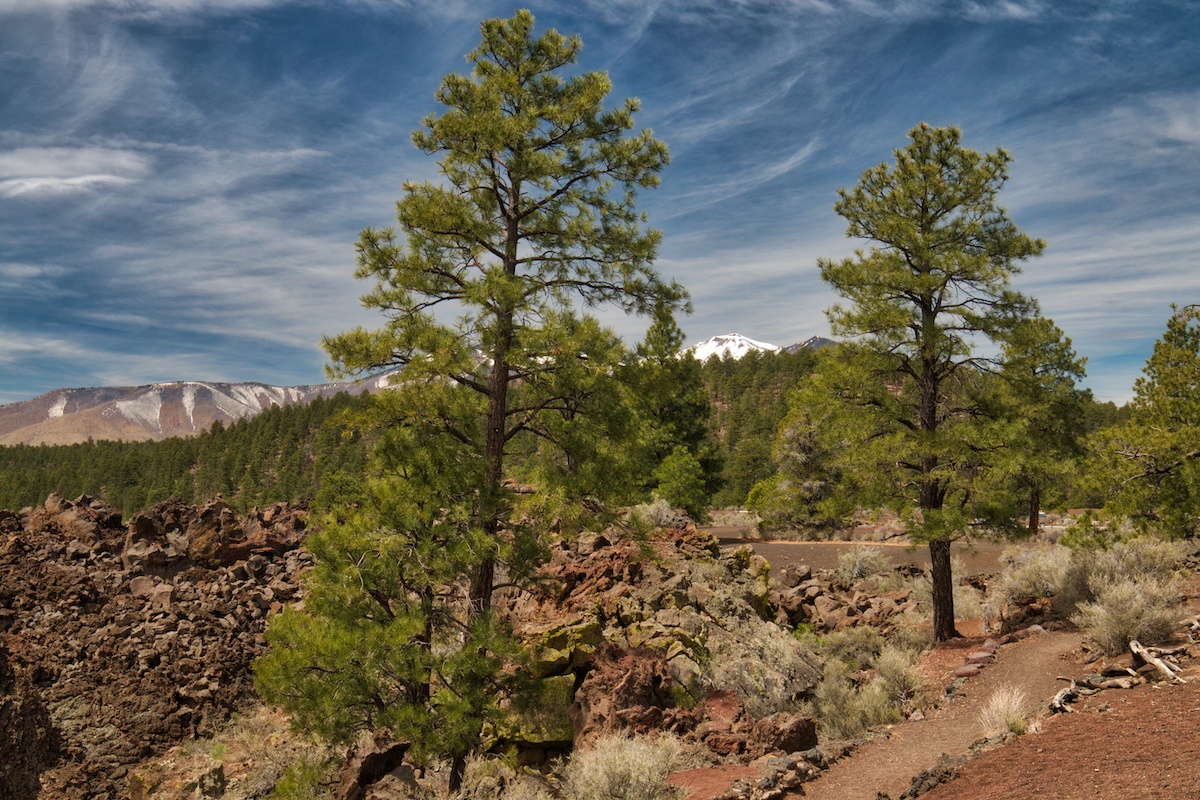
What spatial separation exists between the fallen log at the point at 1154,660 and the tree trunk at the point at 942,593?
4.47m

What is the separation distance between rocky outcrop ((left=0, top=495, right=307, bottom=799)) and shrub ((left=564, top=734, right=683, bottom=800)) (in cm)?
864

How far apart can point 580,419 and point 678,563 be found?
7356mm

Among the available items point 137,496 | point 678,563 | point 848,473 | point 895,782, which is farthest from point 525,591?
point 137,496

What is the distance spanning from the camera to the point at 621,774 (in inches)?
316

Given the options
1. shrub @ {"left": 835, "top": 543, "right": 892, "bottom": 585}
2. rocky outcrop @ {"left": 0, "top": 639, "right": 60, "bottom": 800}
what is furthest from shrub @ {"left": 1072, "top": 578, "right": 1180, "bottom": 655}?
rocky outcrop @ {"left": 0, "top": 639, "right": 60, "bottom": 800}

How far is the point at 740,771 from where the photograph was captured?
29.4 feet

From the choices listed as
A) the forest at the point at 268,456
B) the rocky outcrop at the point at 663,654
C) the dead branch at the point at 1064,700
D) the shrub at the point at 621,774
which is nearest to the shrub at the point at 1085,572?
the dead branch at the point at 1064,700

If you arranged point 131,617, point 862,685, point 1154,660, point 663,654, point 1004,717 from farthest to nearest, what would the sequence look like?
point 131,617
point 862,685
point 663,654
point 1154,660
point 1004,717

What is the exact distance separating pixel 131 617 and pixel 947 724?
16.1m

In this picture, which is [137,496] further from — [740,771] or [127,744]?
[740,771]

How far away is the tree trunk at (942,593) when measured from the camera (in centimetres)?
1448

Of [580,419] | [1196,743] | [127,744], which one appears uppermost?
[580,419]

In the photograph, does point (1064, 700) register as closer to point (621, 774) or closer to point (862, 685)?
point (862, 685)

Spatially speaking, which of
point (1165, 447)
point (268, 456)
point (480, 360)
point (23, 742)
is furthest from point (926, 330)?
point (268, 456)
